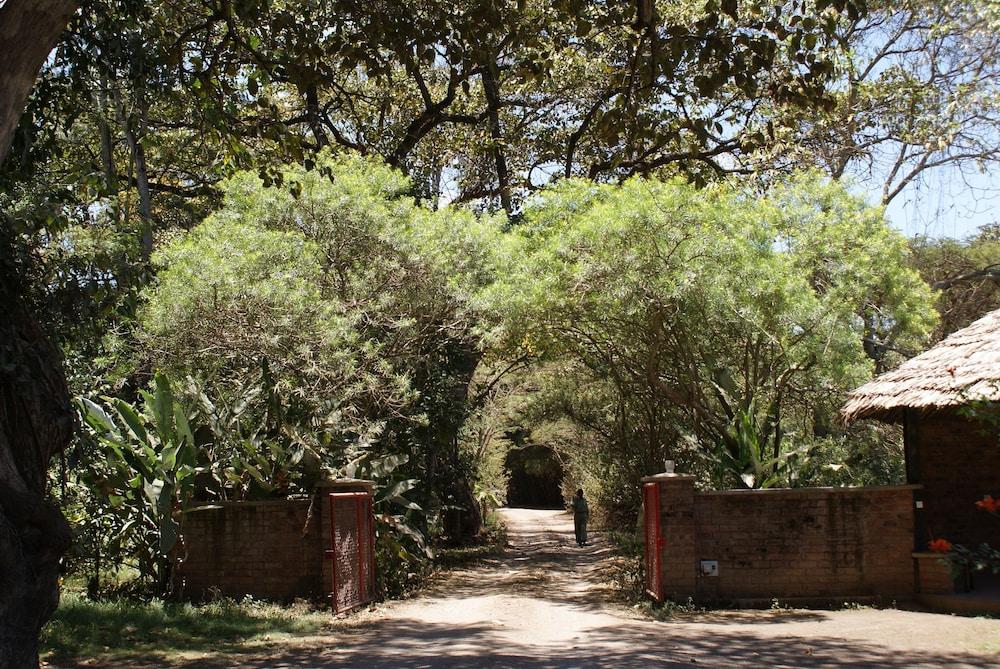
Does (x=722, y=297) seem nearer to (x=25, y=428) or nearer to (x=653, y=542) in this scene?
(x=653, y=542)

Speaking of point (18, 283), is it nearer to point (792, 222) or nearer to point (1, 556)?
point (1, 556)

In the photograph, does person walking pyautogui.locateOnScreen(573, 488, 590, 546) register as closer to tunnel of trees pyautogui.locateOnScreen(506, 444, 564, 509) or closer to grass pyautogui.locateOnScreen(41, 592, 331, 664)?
grass pyautogui.locateOnScreen(41, 592, 331, 664)

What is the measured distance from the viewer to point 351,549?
13812 mm

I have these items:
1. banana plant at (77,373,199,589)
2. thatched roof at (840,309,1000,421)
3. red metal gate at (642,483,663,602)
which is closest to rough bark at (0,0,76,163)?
banana plant at (77,373,199,589)

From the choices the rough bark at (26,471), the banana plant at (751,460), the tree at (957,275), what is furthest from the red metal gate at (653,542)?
the tree at (957,275)

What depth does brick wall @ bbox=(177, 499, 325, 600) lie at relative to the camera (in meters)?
13.4

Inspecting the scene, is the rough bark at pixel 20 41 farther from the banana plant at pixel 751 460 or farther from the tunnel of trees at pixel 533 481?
the tunnel of trees at pixel 533 481

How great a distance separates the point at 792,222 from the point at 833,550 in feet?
18.6

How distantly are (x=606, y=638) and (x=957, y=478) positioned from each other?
7255 mm

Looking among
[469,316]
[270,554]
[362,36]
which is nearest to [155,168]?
[469,316]

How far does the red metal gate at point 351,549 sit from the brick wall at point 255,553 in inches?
12.5

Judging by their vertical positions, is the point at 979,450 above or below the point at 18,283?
below

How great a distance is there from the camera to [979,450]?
15016mm

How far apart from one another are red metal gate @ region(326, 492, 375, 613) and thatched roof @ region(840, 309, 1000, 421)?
7.20m
